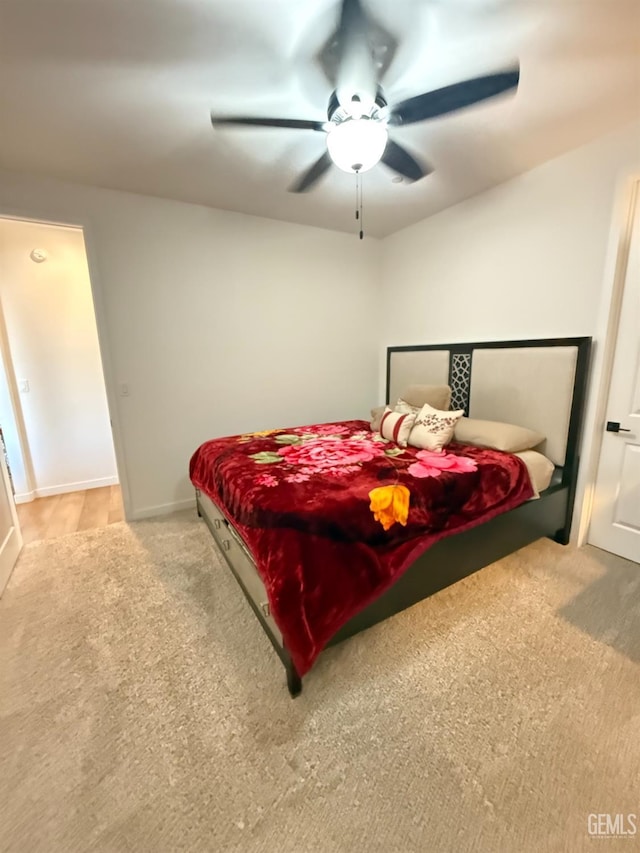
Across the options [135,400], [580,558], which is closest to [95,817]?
[135,400]

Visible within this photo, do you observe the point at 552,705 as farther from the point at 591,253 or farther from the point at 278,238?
the point at 278,238

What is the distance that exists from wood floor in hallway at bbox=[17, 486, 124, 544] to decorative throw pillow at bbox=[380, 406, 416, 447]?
2437 mm

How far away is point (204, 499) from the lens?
8.93 feet

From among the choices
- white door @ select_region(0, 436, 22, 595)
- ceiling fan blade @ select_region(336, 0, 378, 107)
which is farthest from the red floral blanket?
ceiling fan blade @ select_region(336, 0, 378, 107)

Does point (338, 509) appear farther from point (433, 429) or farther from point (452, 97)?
point (452, 97)

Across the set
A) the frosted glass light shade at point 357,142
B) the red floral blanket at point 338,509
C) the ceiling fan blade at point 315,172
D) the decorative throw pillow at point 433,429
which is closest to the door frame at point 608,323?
the red floral blanket at point 338,509

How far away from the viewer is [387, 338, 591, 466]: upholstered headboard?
2371mm

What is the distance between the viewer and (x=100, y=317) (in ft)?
9.11

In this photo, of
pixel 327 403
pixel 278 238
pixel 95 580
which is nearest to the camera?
pixel 95 580

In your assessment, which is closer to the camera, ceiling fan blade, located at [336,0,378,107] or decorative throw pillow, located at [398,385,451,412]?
ceiling fan blade, located at [336,0,378,107]

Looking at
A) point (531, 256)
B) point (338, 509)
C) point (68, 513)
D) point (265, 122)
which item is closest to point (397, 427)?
point (338, 509)

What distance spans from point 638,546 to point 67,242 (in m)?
5.43

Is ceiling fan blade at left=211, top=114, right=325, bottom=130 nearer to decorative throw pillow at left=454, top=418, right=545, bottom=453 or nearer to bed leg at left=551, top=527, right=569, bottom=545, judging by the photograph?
decorative throw pillow at left=454, top=418, right=545, bottom=453

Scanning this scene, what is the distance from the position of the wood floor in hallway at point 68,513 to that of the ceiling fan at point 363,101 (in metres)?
3.08
